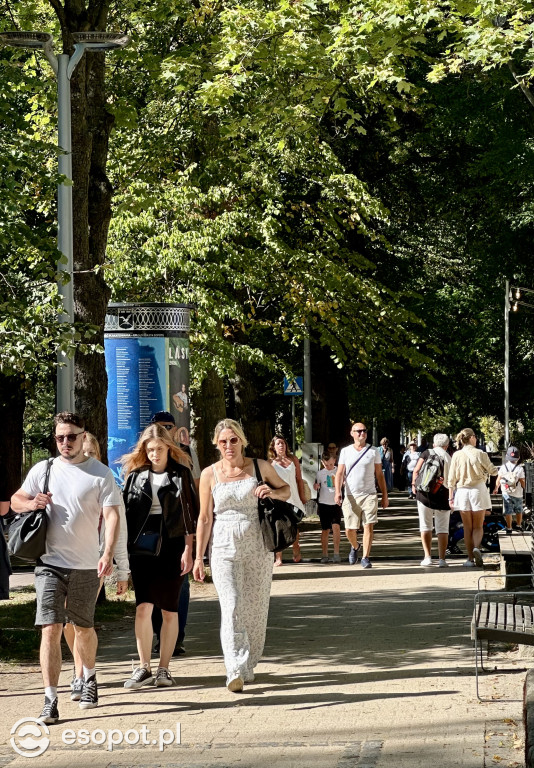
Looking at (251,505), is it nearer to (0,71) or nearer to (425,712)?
(425,712)

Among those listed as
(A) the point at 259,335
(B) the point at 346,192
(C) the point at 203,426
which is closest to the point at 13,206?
(C) the point at 203,426

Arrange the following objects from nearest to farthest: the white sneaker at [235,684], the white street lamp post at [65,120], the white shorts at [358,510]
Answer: the white sneaker at [235,684] → the white street lamp post at [65,120] → the white shorts at [358,510]

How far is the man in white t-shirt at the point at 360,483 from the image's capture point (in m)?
17.7

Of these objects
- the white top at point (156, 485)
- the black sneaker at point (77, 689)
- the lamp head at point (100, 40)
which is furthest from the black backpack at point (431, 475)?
the black sneaker at point (77, 689)

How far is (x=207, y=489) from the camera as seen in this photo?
9664mm

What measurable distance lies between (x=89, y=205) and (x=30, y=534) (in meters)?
7.03

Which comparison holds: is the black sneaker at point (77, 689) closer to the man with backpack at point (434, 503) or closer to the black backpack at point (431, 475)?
the man with backpack at point (434, 503)

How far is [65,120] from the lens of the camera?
44.6ft

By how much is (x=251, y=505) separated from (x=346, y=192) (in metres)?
15.9

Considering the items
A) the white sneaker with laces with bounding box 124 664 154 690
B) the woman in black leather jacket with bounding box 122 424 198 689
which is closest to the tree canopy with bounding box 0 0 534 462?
the woman in black leather jacket with bounding box 122 424 198 689

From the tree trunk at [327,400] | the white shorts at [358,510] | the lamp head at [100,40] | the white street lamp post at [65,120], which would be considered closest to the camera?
the white street lamp post at [65,120]

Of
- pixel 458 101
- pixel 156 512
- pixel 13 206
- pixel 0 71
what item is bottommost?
pixel 156 512

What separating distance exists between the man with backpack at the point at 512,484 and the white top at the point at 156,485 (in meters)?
16.1

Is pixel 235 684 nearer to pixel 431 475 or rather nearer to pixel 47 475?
pixel 47 475
